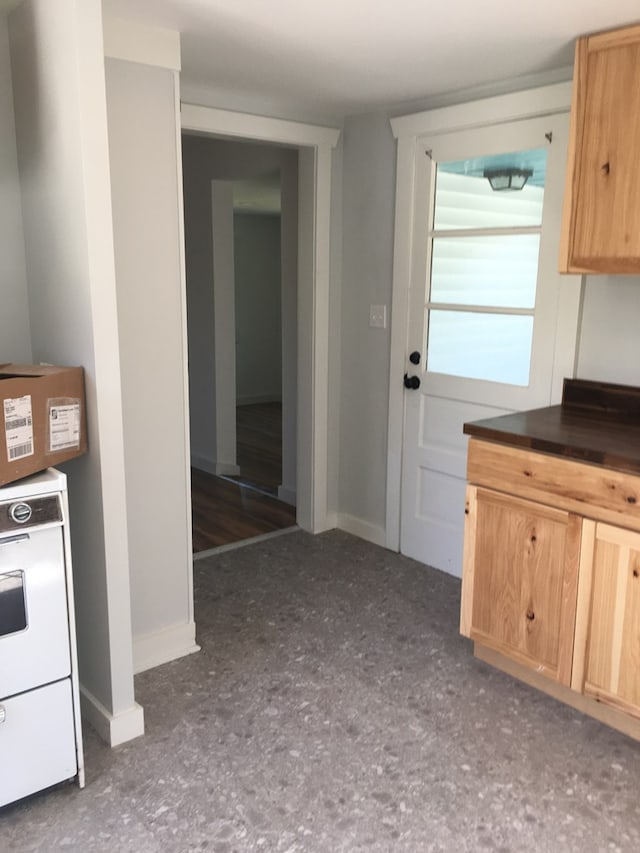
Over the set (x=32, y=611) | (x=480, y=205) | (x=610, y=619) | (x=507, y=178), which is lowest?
(x=610, y=619)

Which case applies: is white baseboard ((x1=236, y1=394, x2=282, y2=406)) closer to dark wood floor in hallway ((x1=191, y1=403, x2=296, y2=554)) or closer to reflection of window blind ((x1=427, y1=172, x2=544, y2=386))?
dark wood floor in hallway ((x1=191, y1=403, x2=296, y2=554))

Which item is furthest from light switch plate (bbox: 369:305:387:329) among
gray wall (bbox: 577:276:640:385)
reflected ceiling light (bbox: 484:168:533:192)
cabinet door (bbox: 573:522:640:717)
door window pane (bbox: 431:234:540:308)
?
cabinet door (bbox: 573:522:640:717)

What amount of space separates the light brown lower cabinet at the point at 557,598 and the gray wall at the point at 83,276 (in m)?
1.25

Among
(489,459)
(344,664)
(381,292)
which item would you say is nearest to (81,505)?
(344,664)

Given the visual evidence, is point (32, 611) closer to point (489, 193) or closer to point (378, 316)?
point (378, 316)

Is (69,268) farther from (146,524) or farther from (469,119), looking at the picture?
(469,119)

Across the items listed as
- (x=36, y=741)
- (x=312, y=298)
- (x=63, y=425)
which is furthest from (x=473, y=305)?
(x=36, y=741)

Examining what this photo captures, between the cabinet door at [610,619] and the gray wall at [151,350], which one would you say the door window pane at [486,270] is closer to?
the cabinet door at [610,619]

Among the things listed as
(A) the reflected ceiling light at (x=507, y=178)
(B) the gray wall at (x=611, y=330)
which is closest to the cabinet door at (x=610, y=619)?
(B) the gray wall at (x=611, y=330)

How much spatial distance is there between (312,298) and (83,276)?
187 cm

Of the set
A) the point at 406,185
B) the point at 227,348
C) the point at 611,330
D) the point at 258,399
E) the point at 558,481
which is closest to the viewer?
the point at 558,481

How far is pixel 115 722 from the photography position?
228cm

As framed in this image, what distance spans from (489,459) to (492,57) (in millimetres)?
1465

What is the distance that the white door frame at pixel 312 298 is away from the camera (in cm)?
346
